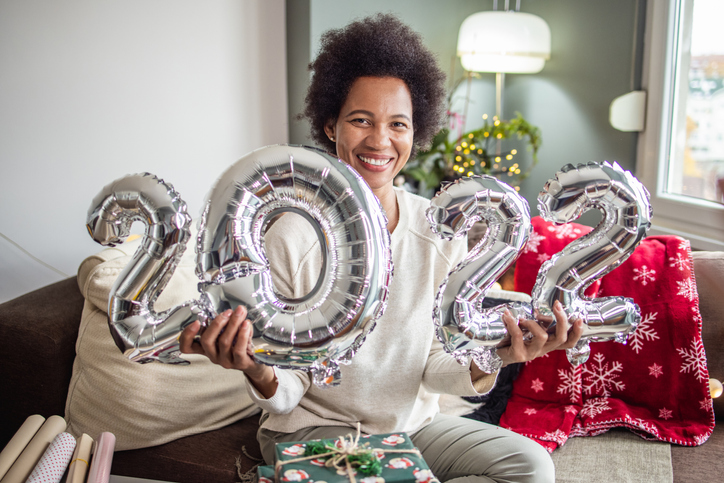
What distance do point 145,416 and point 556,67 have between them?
2.38m

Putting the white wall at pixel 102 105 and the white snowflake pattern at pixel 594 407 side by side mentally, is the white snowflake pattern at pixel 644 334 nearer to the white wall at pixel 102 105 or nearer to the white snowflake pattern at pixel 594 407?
the white snowflake pattern at pixel 594 407

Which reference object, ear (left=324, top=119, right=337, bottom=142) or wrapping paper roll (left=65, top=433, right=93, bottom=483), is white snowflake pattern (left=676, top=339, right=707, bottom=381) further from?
wrapping paper roll (left=65, top=433, right=93, bottom=483)

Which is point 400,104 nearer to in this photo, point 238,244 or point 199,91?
point 238,244

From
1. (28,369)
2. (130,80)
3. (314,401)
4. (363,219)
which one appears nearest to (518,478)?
(314,401)

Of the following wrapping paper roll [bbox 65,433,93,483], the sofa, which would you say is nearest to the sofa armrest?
the sofa

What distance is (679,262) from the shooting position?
1.36 metres

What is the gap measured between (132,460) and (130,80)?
1271 millimetres

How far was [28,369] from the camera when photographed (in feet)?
3.90

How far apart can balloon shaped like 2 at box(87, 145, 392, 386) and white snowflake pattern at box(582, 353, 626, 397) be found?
952mm

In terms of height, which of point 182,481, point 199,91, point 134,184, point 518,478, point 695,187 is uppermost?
point 199,91

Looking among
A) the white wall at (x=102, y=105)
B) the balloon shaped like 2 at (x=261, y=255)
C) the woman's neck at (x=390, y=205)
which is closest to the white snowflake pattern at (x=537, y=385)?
the woman's neck at (x=390, y=205)

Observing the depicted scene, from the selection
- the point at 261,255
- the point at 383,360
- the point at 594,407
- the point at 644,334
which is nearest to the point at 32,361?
the point at 383,360

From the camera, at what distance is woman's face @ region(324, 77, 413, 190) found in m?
0.95

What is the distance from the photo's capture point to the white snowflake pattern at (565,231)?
143 centimetres
